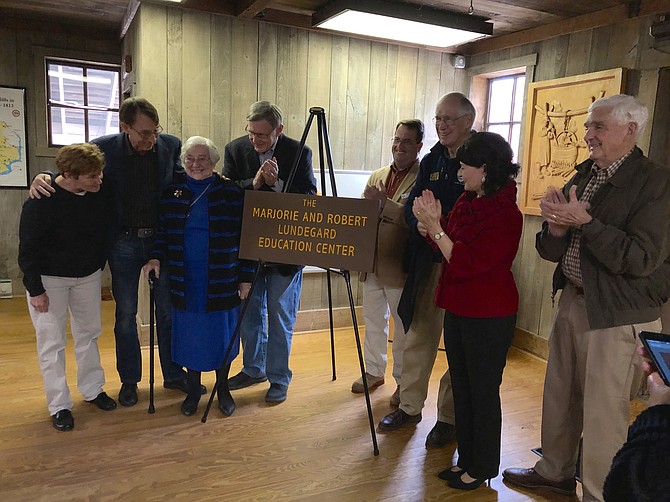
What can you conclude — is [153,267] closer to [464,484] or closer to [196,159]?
[196,159]

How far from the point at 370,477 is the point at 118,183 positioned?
184cm

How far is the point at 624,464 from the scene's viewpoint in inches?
33.9

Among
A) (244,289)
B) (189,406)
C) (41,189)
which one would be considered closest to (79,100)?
(41,189)

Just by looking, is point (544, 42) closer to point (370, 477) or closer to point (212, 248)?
point (212, 248)

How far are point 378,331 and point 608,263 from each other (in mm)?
1545

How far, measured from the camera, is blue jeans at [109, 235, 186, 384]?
2771mm

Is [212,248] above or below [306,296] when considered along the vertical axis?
above

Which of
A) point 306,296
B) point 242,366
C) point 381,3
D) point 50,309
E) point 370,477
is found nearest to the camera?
point 370,477

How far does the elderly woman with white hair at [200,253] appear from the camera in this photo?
102 inches

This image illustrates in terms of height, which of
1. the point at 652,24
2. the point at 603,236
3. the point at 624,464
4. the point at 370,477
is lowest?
the point at 370,477

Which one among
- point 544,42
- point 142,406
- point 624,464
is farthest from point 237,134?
point 624,464

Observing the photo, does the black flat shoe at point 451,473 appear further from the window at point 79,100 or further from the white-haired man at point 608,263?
the window at point 79,100

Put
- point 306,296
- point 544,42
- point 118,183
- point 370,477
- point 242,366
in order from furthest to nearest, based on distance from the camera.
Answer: point 306,296 → point 544,42 → point 242,366 → point 118,183 → point 370,477

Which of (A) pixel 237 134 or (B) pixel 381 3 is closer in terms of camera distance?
(B) pixel 381 3
